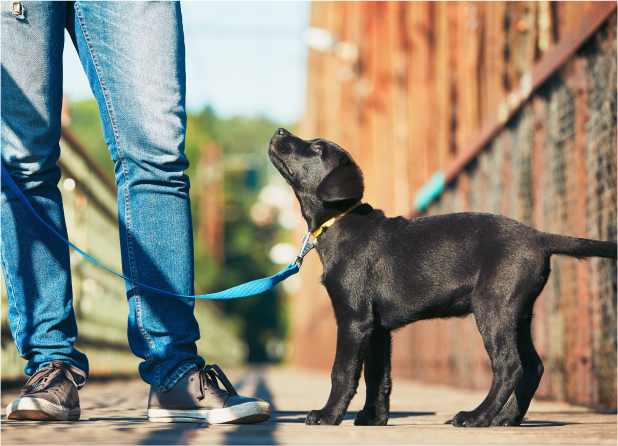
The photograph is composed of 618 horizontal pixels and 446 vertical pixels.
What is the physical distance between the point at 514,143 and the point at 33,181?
11.6ft

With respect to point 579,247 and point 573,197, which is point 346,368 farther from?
point 573,197

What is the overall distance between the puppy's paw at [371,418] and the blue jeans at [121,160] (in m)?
0.58

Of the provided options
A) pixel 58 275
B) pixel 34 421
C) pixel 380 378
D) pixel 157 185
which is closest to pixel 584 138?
pixel 380 378

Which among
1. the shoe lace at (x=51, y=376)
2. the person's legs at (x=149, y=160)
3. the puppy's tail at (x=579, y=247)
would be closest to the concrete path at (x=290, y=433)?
the shoe lace at (x=51, y=376)

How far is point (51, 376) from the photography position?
2.36 m

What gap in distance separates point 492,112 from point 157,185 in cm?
406

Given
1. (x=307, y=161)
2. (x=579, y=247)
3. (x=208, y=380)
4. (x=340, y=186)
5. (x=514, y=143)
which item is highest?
(x=514, y=143)

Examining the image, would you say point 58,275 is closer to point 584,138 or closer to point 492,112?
point 584,138

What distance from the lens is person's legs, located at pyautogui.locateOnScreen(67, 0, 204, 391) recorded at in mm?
2414

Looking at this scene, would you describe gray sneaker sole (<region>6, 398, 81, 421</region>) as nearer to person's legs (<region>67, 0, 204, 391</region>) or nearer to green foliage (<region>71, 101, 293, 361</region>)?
person's legs (<region>67, 0, 204, 391</region>)

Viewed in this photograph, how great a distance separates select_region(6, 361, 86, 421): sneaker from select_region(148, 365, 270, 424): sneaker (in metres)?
0.25

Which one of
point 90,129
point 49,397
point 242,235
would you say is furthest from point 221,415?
point 90,129

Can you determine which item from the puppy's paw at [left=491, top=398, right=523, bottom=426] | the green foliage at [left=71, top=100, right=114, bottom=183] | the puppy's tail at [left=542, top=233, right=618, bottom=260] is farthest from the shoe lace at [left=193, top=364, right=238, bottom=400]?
the green foliage at [left=71, top=100, right=114, bottom=183]

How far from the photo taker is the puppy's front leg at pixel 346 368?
2.34 meters
